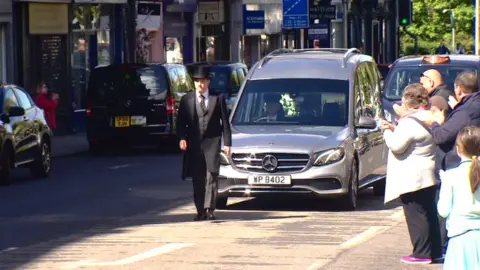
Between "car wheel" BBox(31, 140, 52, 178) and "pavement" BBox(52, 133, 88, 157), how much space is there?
5.00 meters

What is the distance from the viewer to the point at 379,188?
18.2 metres

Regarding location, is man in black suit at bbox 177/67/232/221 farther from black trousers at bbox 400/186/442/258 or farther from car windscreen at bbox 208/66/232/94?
car windscreen at bbox 208/66/232/94

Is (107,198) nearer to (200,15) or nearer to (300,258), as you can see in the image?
(300,258)

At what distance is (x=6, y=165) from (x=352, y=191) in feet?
21.5

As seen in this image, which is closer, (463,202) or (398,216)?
(463,202)

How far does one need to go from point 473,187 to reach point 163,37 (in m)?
33.9

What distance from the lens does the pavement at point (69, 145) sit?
1106 inches

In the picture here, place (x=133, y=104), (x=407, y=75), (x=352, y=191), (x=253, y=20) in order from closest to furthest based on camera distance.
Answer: (x=352, y=191) < (x=407, y=75) < (x=133, y=104) < (x=253, y=20)

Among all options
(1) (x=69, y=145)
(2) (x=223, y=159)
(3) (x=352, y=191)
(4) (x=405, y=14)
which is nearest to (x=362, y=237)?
(3) (x=352, y=191)

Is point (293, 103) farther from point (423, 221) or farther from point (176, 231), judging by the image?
point (423, 221)

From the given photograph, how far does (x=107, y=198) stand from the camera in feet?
59.5

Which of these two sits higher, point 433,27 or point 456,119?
point 433,27

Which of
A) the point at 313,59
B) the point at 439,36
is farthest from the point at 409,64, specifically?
the point at 439,36

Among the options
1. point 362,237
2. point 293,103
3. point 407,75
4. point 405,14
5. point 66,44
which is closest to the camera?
point 362,237
